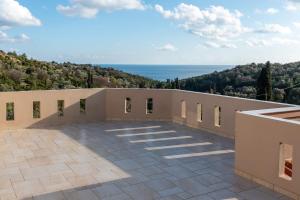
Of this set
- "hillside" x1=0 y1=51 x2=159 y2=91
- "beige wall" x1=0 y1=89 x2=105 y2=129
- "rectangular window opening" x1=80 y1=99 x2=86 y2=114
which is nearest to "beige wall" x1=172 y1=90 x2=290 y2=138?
"beige wall" x1=0 y1=89 x2=105 y2=129

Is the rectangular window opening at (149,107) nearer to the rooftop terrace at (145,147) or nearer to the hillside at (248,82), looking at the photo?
the rooftop terrace at (145,147)

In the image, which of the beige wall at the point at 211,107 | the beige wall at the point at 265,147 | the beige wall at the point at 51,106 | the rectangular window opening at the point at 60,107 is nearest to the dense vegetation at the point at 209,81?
the rectangular window opening at the point at 60,107

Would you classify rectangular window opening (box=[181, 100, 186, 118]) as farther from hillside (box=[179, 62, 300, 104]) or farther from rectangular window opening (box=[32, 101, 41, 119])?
hillside (box=[179, 62, 300, 104])

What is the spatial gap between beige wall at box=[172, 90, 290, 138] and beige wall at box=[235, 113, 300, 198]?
1820 millimetres

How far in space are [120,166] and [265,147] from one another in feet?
7.38

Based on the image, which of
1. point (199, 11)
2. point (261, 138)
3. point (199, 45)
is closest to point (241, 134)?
point (261, 138)

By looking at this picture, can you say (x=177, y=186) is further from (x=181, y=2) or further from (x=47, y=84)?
(x=47, y=84)

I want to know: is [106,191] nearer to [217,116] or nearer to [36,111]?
[217,116]

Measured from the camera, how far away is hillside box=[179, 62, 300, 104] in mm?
14266

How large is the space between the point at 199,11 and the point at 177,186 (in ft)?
27.8

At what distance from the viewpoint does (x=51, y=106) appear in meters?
8.83

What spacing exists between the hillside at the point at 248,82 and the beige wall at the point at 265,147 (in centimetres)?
874

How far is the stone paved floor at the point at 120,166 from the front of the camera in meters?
4.35

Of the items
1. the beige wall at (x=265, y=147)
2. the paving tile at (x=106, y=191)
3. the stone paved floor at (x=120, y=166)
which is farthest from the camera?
the stone paved floor at (x=120, y=166)
